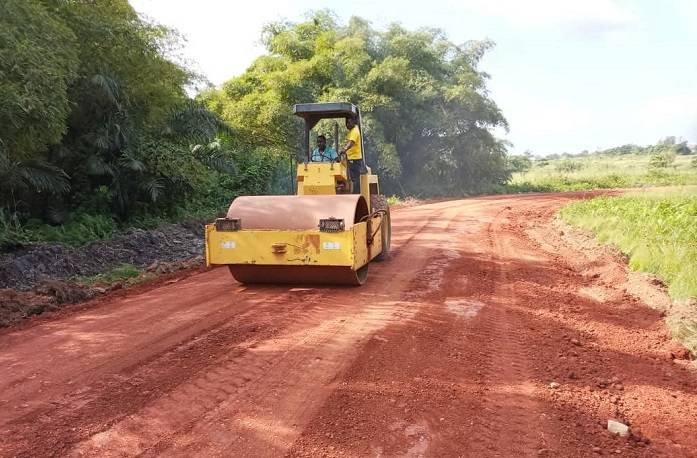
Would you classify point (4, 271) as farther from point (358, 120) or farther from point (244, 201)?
point (358, 120)

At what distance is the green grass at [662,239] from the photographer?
6.93 metres

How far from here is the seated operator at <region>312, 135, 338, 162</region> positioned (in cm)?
962

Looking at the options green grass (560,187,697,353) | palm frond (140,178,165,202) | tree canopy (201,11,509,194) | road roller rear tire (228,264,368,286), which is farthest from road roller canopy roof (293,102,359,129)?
tree canopy (201,11,509,194)

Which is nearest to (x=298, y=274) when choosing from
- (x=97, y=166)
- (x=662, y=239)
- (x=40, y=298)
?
(x=40, y=298)

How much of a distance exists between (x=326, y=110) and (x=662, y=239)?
6243 millimetres

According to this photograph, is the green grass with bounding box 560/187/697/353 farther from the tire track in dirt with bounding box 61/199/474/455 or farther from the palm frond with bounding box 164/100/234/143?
the palm frond with bounding box 164/100/234/143

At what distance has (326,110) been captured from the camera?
31.1 feet

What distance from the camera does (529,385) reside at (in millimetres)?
4891

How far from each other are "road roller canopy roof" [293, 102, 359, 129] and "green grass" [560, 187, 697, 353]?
514 centimetres

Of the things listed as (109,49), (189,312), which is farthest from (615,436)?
(109,49)

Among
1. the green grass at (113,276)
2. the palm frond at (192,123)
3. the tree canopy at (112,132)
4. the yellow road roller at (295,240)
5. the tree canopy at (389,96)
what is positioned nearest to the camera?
the yellow road roller at (295,240)

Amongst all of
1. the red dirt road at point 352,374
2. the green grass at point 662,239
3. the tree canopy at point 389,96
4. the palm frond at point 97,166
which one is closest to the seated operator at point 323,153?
the red dirt road at point 352,374

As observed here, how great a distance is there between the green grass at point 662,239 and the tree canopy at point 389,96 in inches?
472

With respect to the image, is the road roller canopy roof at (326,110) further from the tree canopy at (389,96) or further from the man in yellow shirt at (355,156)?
the tree canopy at (389,96)
